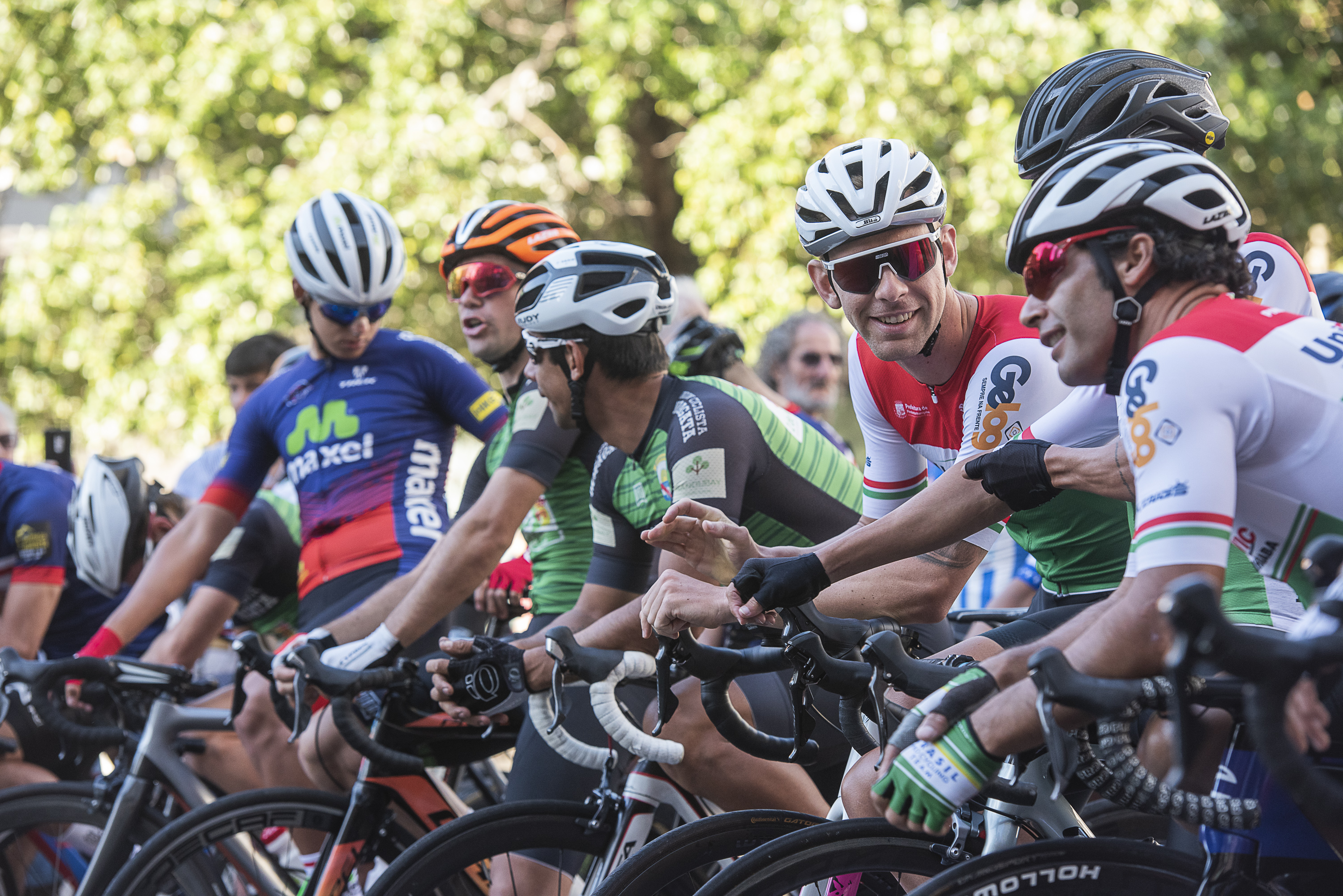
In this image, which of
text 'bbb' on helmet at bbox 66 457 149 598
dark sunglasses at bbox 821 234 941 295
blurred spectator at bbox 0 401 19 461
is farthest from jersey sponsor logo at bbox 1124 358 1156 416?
blurred spectator at bbox 0 401 19 461

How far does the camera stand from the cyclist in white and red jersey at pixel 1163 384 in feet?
5.99

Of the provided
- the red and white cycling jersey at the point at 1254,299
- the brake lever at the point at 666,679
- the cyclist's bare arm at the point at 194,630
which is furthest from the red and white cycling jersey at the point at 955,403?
the cyclist's bare arm at the point at 194,630

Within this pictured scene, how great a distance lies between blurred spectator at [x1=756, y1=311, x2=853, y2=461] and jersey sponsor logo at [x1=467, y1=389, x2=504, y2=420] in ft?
7.01

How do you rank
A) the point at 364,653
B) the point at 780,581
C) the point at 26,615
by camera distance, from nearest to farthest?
the point at 780,581, the point at 364,653, the point at 26,615

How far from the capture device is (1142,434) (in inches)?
73.9

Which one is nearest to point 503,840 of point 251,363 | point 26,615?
point 26,615

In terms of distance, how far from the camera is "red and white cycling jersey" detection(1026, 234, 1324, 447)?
260cm

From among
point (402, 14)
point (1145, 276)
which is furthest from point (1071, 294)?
point (402, 14)

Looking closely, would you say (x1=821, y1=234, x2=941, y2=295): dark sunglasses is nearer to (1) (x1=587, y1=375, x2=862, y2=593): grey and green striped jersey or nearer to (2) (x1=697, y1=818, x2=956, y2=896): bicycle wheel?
(1) (x1=587, y1=375, x2=862, y2=593): grey and green striped jersey

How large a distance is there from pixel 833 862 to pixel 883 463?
1.19 meters

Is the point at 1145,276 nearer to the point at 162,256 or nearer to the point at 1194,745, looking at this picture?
the point at 1194,745

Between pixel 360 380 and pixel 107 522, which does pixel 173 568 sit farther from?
pixel 360 380

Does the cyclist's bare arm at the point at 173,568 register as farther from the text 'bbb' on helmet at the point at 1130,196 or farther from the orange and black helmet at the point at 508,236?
the text 'bbb' on helmet at the point at 1130,196

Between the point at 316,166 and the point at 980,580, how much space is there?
7172 mm
